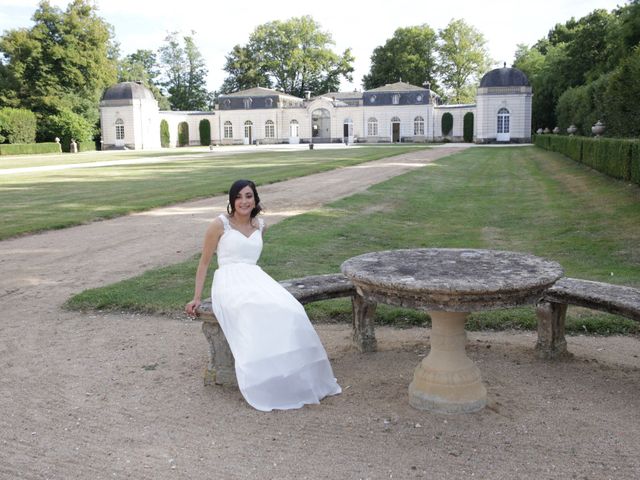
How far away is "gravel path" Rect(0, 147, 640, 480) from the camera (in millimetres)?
3143

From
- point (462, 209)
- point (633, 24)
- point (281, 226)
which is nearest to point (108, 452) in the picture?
point (281, 226)

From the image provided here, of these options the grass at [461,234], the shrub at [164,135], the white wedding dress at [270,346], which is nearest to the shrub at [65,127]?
the shrub at [164,135]

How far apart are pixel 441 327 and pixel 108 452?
2087mm

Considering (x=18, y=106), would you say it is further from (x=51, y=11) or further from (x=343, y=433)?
(x=343, y=433)

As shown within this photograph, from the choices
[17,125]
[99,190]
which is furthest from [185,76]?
[99,190]

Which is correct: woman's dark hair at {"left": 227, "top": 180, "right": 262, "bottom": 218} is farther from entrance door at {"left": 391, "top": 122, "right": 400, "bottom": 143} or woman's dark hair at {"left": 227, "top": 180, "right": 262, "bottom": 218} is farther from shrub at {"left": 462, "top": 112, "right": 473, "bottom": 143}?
entrance door at {"left": 391, "top": 122, "right": 400, "bottom": 143}

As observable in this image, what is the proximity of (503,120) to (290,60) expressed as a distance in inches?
1167

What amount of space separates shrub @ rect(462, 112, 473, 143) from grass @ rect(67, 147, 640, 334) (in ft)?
135

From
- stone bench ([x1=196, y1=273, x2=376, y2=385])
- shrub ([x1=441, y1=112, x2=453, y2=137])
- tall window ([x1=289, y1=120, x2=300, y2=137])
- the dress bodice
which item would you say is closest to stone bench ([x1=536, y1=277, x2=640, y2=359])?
stone bench ([x1=196, y1=273, x2=376, y2=385])

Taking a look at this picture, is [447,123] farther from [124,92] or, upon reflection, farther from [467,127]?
[124,92]

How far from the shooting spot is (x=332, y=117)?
65.2 metres

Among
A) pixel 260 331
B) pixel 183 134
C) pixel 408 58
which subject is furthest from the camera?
pixel 408 58

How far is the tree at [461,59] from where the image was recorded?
225 feet

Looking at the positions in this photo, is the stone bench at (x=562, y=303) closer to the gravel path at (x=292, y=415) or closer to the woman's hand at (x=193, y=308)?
the gravel path at (x=292, y=415)
